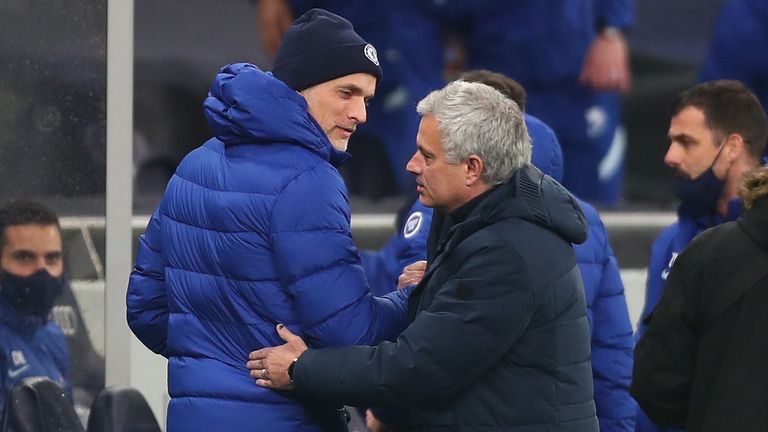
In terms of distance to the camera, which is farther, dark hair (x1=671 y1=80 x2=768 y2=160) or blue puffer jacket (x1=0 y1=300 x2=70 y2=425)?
dark hair (x1=671 y1=80 x2=768 y2=160)

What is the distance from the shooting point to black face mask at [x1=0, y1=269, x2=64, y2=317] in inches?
175

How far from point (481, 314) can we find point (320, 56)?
0.64 metres

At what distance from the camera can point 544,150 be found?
433 centimetres

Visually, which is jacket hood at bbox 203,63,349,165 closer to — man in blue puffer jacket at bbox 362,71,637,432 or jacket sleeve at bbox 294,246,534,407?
jacket sleeve at bbox 294,246,534,407

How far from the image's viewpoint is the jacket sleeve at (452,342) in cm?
326

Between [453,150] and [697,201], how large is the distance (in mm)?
1439

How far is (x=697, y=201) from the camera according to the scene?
462 cm

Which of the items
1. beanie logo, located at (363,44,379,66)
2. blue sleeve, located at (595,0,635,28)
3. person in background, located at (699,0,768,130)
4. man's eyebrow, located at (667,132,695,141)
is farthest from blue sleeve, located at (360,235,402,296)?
blue sleeve, located at (595,0,635,28)

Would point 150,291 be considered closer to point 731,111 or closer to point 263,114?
point 263,114

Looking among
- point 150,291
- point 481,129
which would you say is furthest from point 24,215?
point 481,129

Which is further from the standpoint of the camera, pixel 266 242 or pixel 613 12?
pixel 613 12

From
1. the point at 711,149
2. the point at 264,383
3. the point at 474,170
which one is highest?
the point at 474,170

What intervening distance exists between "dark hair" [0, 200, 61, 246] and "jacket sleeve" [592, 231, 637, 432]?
145cm

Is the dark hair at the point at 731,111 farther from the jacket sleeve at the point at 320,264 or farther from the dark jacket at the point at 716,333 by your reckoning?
the jacket sleeve at the point at 320,264
